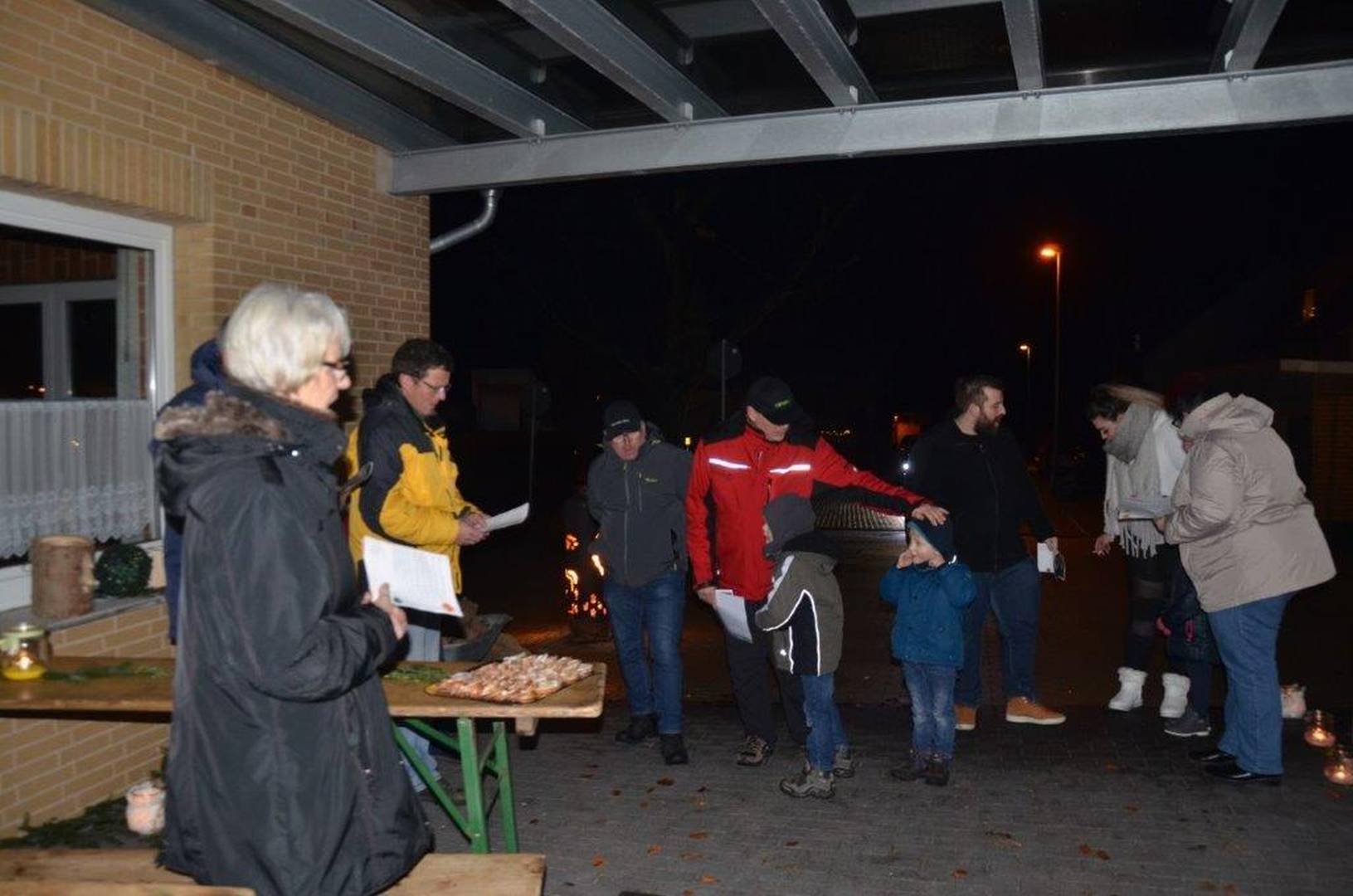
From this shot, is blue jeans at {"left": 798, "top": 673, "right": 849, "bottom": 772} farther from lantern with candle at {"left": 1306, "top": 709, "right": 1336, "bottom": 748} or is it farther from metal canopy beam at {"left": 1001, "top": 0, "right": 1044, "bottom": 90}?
metal canopy beam at {"left": 1001, "top": 0, "right": 1044, "bottom": 90}

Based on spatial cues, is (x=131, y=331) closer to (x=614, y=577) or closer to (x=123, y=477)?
(x=123, y=477)

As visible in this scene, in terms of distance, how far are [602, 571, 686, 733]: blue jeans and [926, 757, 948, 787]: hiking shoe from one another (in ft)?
4.89

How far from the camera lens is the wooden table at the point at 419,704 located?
4023 millimetres

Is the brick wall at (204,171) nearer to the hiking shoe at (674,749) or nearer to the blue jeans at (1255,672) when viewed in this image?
the hiking shoe at (674,749)

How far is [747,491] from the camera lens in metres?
5.99

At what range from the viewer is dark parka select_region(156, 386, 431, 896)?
8.36ft

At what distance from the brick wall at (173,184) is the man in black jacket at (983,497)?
143 inches

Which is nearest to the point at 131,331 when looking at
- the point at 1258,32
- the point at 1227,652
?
the point at 1258,32

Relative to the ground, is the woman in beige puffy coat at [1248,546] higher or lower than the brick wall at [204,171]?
lower

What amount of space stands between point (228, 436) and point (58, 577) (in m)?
3.01

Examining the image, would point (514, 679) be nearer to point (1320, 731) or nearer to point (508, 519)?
point (508, 519)

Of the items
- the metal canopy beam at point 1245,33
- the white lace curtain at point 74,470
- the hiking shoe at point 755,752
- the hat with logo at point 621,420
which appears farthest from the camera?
the hat with logo at point 621,420

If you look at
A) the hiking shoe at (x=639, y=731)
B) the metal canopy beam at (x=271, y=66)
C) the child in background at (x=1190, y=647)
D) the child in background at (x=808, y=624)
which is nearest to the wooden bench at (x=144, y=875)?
the child in background at (x=808, y=624)

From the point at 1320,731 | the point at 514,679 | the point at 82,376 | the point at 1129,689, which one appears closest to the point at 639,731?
the point at 514,679
